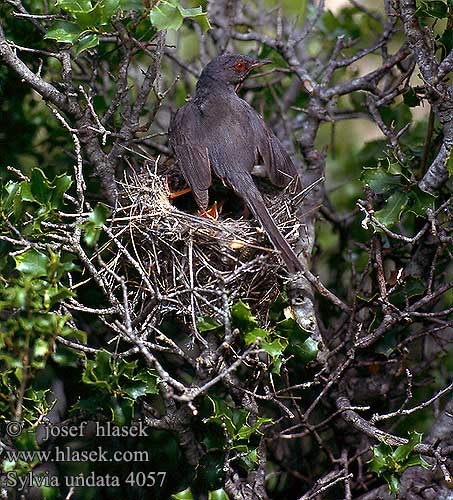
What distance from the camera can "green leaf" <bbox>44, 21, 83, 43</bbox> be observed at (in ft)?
14.1

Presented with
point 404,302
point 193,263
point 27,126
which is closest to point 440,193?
point 404,302

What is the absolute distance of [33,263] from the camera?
144 inches

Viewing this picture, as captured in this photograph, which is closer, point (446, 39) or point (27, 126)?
point (446, 39)

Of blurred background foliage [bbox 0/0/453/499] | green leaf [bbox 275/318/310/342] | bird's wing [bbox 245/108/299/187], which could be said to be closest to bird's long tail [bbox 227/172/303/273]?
bird's wing [bbox 245/108/299/187]

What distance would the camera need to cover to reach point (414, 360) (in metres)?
5.98

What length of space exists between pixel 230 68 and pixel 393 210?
187 cm

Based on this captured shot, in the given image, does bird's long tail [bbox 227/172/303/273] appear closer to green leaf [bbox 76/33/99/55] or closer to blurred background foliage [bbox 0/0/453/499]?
blurred background foliage [bbox 0/0/453/499]

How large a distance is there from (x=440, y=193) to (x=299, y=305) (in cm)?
117

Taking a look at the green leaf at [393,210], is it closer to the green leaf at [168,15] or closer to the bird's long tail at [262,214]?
the bird's long tail at [262,214]

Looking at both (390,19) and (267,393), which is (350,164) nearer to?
(390,19)

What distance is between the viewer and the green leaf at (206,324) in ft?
13.8

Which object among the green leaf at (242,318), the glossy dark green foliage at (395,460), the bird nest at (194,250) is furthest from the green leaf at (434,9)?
the glossy dark green foliage at (395,460)

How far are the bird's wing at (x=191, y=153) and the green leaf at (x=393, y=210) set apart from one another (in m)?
1.17

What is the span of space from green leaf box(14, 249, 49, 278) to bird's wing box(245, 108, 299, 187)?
→ 2208 mm
